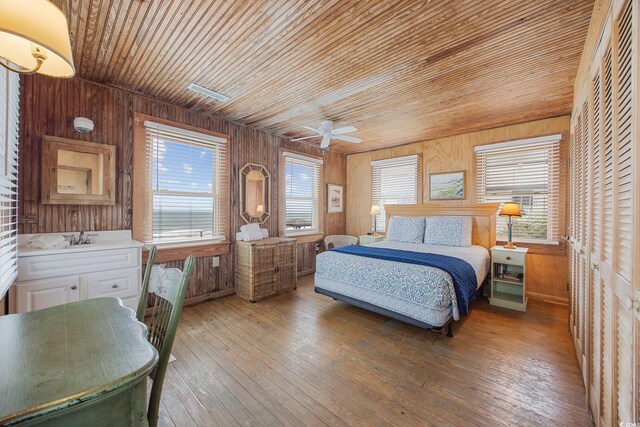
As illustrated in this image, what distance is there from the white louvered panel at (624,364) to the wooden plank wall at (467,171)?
10.5 feet

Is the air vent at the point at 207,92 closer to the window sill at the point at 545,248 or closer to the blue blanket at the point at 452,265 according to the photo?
the blue blanket at the point at 452,265

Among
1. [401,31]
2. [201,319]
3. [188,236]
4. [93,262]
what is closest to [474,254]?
[401,31]

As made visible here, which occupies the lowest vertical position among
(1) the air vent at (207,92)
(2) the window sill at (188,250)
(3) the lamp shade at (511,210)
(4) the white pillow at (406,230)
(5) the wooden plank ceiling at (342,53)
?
(2) the window sill at (188,250)

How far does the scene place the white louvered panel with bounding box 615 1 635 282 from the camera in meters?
1.08

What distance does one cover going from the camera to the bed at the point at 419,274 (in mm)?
2574

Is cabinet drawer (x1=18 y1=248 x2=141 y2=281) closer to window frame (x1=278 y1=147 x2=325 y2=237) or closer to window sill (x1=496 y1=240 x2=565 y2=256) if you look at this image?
window frame (x1=278 y1=147 x2=325 y2=237)

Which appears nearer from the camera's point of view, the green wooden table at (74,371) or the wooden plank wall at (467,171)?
the green wooden table at (74,371)

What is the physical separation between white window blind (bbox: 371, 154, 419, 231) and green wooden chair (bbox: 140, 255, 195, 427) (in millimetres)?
4604

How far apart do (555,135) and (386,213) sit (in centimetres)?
277

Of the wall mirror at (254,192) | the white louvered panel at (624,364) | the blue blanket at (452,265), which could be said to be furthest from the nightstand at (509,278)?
the wall mirror at (254,192)

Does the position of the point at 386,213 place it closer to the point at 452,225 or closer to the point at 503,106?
the point at 452,225

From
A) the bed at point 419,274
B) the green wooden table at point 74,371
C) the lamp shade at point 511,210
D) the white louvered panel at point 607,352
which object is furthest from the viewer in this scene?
the lamp shade at point 511,210

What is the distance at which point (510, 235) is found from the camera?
3793mm

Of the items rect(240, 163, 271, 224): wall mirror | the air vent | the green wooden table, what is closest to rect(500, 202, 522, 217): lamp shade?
rect(240, 163, 271, 224): wall mirror
